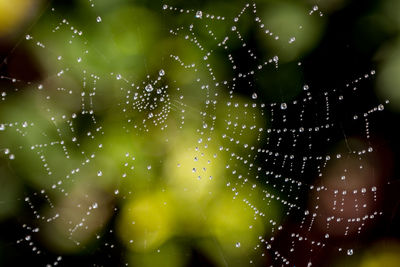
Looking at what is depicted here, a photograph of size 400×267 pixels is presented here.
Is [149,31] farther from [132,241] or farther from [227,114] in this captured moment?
[132,241]

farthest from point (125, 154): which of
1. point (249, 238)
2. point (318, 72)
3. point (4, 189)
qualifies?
point (318, 72)

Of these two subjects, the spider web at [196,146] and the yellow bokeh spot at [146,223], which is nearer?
the spider web at [196,146]

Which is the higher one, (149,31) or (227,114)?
(149,31)

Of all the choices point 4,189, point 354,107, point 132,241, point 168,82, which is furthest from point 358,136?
point 4,189

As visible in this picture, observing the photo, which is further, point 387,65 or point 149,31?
point 387,65

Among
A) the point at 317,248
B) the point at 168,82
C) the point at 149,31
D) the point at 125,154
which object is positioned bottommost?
the point at 317,248

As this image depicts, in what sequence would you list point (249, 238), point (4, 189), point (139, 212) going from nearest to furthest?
point (4, 189), point (139, 212), point (249, 238)

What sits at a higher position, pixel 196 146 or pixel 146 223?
pixel 196 146

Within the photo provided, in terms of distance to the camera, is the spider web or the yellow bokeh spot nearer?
the spider web

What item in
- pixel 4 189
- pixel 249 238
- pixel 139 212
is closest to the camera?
pixel 4 189
